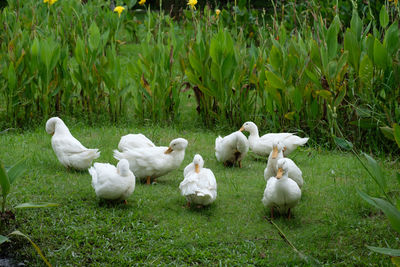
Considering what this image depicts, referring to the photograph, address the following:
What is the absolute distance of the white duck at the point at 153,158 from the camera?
16.1 ft

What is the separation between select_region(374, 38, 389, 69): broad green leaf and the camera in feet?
18.2

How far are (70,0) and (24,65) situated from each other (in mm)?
4890

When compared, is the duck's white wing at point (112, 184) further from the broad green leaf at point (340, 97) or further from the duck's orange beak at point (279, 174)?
the broad green leaf at point (340, 97)

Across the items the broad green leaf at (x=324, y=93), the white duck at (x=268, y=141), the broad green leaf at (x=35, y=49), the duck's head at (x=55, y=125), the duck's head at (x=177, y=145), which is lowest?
the white duck at (x=268, y=141)

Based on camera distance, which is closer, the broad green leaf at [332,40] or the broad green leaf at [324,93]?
the broad green leaf at [324,93]

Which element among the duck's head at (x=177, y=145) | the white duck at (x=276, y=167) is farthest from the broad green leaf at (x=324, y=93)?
the duck's head at (x=177, y=145)

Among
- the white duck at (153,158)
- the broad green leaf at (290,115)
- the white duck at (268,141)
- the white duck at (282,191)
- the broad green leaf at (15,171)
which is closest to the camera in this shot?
the broad green leaf at (15,171)

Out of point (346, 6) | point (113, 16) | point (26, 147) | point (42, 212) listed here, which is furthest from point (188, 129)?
point (346, 6)

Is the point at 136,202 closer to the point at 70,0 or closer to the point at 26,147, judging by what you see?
the point at 26,147

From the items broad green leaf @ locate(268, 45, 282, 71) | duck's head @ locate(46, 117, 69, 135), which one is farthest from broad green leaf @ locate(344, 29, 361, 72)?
duck's head @ locate(46, 117, 69, 135)

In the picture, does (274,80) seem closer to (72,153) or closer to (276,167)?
(276,167)

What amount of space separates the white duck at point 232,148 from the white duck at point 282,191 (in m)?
1.18

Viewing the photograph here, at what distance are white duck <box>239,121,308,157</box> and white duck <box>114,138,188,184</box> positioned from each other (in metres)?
1.04

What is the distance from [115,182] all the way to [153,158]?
2.26 ft
